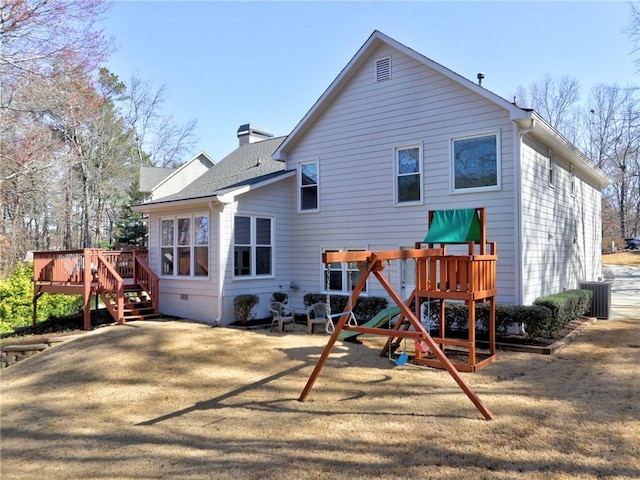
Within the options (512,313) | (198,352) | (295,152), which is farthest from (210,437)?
(295,152)

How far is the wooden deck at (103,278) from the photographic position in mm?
11445

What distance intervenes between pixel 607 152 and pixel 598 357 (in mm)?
34856

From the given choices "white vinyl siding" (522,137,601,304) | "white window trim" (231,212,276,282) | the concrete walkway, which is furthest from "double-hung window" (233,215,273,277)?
the concrete walkway

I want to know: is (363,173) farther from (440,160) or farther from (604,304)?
(604,304)

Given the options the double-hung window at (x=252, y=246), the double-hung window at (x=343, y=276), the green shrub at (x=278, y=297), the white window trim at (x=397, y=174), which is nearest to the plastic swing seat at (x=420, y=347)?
the white window trim at (x=397, y=174)

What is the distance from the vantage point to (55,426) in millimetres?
5238

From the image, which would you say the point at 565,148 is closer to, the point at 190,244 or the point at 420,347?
the point at 420,347

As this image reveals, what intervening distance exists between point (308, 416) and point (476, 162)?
7213 mm

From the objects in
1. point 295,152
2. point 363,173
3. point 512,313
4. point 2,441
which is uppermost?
point 295,152

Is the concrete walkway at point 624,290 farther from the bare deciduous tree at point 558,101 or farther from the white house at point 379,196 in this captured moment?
→ the bare deciduous tree at point 558,101

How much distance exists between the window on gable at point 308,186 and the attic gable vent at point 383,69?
298cm

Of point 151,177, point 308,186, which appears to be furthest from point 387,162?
point 151,177

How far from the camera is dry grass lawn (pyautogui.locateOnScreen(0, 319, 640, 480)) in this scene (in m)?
3.89

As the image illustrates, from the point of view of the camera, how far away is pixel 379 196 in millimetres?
11336
